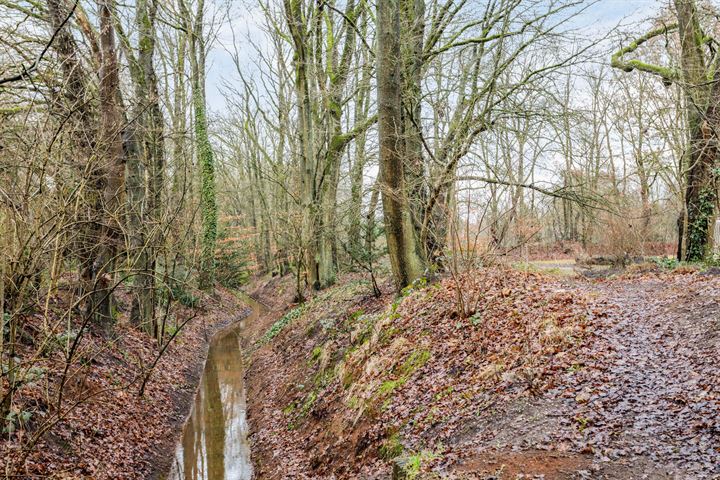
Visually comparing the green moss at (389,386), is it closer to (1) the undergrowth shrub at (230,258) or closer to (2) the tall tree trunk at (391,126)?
(2) the tall tree trunk at (391,126)

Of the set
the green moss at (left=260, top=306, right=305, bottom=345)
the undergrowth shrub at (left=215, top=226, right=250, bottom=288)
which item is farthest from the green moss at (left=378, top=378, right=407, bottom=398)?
the undergrowth shrub at (left=215, top=226, right=250, bottom=288)

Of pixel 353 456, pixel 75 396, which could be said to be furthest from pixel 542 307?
pixel 75 396

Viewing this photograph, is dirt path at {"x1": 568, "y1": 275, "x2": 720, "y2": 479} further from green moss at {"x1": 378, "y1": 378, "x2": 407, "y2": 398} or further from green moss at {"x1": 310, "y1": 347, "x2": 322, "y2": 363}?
green moss at {"x1": 310, "y1": 347, "x2": 322, "y2": 363}

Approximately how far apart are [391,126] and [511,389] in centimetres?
569

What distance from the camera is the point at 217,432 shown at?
978 cm

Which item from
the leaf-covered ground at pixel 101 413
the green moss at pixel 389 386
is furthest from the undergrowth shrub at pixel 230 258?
the green moss at pixel 389 386

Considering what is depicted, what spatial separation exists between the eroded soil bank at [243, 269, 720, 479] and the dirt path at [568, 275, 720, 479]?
16mm

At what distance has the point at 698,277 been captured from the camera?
385 inches

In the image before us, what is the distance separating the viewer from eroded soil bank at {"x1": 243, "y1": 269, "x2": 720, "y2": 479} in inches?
168

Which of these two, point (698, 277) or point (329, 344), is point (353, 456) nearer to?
point (329, 344)

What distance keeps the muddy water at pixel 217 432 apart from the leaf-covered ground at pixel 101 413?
28cm

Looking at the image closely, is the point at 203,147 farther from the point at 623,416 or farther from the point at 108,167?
the point at 623,416

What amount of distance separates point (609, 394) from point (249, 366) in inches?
440

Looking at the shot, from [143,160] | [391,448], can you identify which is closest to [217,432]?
[391,448]
